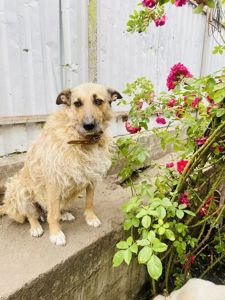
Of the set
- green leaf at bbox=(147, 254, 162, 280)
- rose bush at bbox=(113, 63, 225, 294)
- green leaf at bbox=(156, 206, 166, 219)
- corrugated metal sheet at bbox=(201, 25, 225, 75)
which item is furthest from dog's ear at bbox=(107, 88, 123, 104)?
corrugated metal sheet at bbox=(201, 25, 225, 75)

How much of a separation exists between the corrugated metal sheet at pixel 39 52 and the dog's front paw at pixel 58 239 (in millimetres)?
1337

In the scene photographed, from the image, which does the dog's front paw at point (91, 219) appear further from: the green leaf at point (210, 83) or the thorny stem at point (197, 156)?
the green leaf at point (210, 83)

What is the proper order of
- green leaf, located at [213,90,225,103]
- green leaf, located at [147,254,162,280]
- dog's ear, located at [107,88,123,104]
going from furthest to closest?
dog's ear, located at [107,88,123,104] → green leaf, located at [213,90,225,103] → green leaf, located at [147,254,162,280]

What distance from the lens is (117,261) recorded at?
1.41 m

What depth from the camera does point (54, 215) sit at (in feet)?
6.93

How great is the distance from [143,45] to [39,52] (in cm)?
193

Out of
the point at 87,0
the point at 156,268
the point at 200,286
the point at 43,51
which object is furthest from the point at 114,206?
the point at 87,0

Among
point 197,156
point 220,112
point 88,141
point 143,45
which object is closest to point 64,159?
point 88,141

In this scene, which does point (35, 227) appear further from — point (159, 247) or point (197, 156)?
point (197, 156)

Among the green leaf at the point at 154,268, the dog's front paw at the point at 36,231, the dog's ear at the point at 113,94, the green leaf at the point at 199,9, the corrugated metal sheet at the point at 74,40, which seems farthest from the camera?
the corrugated metal sheet at the point at 74,40

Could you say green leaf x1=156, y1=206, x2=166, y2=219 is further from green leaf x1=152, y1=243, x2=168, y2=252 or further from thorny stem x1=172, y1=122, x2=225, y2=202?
thorny stem x1=172, y1=122, x2=225, y2=202

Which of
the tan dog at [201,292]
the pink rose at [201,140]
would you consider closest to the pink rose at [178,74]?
the pink rose at [201,140]

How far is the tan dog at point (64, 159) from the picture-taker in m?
2.05

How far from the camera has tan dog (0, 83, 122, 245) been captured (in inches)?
80.9
